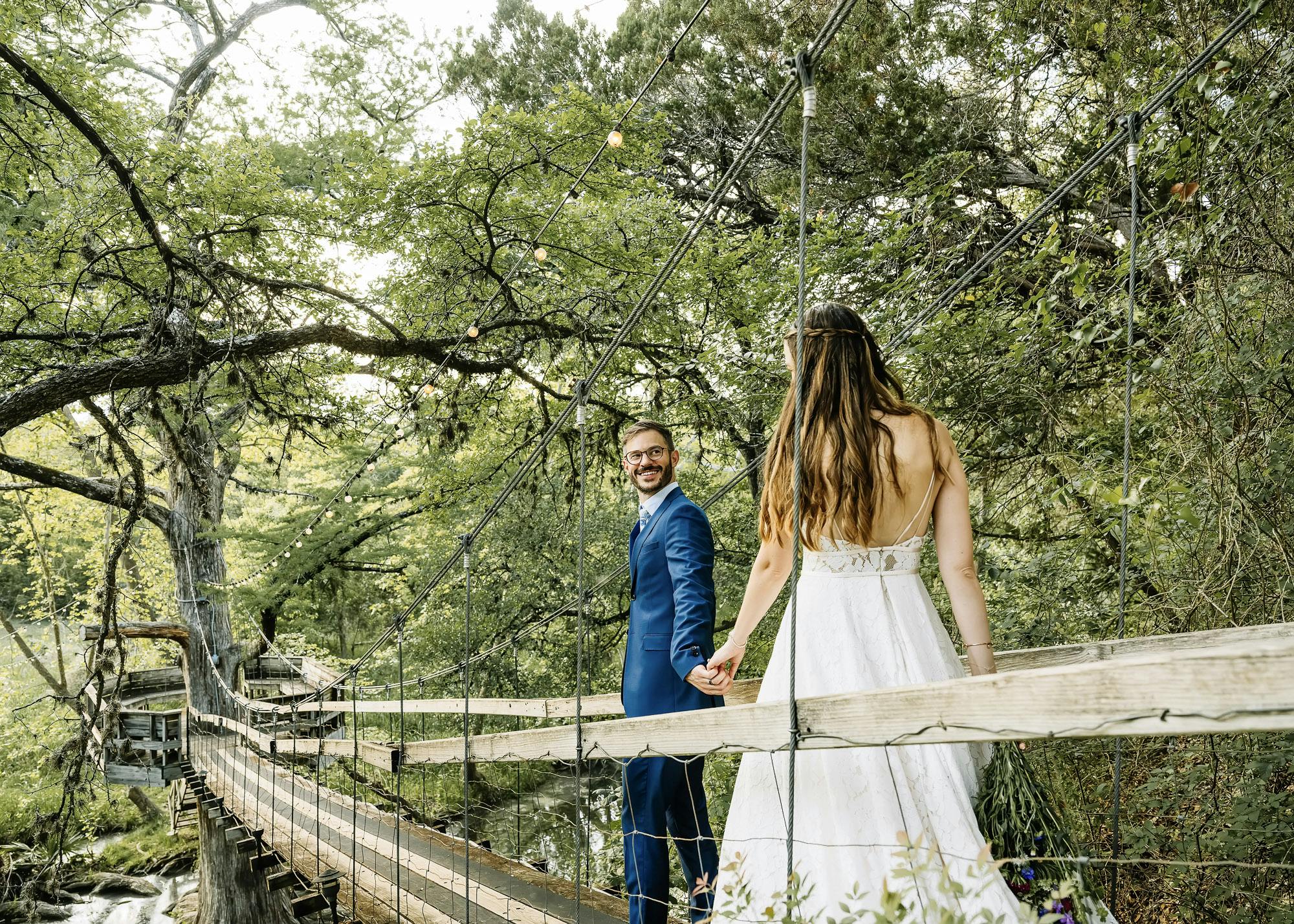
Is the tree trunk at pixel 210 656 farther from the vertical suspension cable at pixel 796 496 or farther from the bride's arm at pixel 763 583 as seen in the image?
the vertical suspension cable at pixel 796 496

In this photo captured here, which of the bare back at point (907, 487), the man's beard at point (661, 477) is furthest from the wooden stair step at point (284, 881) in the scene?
the bare back at point (907, 487)

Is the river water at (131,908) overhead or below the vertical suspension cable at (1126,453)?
below

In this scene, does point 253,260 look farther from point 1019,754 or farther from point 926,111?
point 1019,754

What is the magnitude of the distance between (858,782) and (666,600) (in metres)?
0.70

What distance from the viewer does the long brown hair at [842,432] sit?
1.33m

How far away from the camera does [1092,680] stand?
679 millimetres

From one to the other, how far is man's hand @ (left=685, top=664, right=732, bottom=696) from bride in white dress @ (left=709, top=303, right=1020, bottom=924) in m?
0.15

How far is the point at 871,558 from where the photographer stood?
1.38 m

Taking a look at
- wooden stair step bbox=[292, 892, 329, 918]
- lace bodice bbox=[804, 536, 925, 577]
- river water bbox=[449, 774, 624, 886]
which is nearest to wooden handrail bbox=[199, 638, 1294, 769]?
lace bodice bbox=[804, 536, 925, 577]

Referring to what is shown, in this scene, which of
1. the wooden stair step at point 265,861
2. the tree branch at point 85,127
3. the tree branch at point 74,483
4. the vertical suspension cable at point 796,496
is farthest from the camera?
the tree branch at point 74,483

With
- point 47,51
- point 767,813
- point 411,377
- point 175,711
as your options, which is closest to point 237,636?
point 175,711

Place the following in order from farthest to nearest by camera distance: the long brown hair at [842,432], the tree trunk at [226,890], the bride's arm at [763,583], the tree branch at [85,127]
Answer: the tree trunk at [226,890] → the tree branch at [85,127] → the bride's arm at [763,583] → the long brown hair at [842,432]

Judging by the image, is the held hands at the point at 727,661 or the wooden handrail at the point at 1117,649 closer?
the wooden handrail at the point at 1117,649

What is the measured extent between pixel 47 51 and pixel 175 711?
20.9 ft
